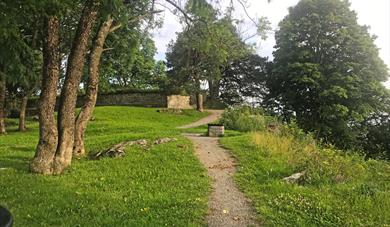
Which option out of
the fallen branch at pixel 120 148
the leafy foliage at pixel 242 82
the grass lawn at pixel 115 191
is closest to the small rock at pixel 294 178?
the grass lawn at pixel 115 191

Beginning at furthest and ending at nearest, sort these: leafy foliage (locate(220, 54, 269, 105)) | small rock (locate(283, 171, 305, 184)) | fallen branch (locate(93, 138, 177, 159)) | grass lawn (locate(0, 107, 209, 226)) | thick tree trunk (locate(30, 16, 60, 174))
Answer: leafy foliage (locate(220, 54, 269, 105)), fallen branch (locate(93, 138, 177, 159)), thick tree trunk (locate(30, 16, 60, 174)), small rock (locate(283, 171, 305, 184)), grass lawn (locate(0, 107, 209, 226))

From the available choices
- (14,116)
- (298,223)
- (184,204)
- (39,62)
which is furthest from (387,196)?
(14,116)

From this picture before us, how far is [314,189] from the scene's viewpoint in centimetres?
945

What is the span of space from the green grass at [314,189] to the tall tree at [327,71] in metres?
18.9

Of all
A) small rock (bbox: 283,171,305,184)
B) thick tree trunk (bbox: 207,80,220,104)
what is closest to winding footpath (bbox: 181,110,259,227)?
small rock (bbox: 283,171,305,184)

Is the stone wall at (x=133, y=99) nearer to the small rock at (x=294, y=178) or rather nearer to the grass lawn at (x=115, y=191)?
the grass lawn at (x=115, y=191)

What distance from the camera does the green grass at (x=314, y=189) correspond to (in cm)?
751

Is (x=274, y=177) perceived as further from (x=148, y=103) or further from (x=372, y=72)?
(x=148, y=103)

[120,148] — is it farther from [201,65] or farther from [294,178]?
[201,65]

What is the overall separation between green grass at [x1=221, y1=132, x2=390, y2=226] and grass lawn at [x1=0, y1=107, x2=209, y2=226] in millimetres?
1143

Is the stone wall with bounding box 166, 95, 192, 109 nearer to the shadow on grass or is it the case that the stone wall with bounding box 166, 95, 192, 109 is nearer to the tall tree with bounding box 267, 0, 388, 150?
the tall tree with bounding box 267, 0, 388, 150

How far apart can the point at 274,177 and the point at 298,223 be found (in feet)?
11.6

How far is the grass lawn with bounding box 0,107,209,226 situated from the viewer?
7.29 metres

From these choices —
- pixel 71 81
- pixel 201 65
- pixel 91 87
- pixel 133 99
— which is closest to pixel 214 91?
pixel 133 99
